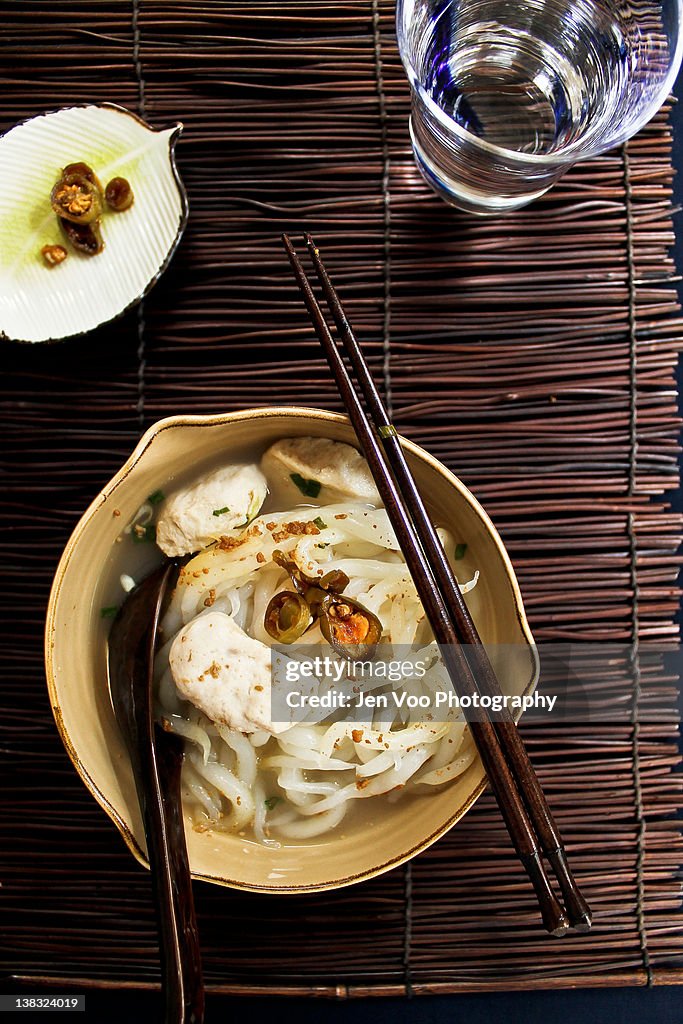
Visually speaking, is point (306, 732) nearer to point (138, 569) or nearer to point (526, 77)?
point (138, 569)

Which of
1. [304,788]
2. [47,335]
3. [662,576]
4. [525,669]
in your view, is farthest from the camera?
[662,576]

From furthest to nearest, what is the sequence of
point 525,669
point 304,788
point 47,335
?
point 47,335 < point 304,788 < point 525,669

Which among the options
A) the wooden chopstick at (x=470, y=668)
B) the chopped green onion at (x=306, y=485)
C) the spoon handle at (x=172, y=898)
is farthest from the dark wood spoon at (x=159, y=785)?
the wooden chopstick at (x=470, y=668)

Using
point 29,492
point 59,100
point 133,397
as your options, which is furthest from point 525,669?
point 59,100

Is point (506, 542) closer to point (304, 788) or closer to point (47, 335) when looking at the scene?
point (304, 788)

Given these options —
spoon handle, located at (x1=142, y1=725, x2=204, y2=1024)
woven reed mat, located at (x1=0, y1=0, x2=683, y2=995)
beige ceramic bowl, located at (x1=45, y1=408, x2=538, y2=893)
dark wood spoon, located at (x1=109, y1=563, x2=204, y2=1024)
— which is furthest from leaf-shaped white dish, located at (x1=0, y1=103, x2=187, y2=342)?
spoon handle, located at (x1=142, y1=725, x2=204, y2=1024)

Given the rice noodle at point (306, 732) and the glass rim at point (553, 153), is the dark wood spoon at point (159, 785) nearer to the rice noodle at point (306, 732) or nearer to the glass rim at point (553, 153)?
the rice noodle at point (306, 732)
